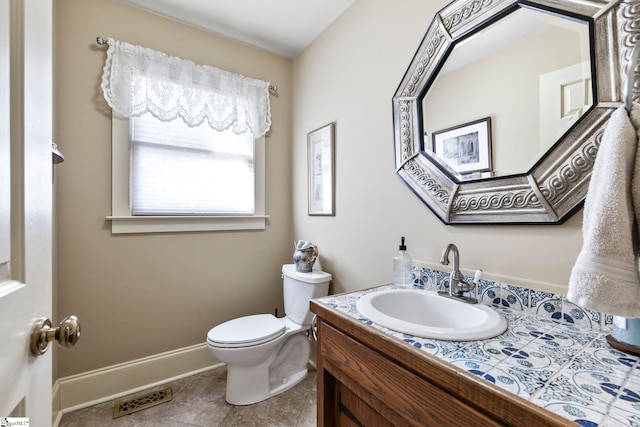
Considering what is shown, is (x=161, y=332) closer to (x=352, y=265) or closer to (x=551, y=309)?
(x=352, y=265)

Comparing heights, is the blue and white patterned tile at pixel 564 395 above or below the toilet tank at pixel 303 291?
above

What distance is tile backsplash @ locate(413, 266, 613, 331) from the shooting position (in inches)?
31.0

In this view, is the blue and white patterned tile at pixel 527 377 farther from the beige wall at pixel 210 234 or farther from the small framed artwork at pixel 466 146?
the small framed artwork at pixel 466 146

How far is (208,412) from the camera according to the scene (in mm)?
1518

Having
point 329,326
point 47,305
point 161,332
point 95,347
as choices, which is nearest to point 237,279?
point 161,332

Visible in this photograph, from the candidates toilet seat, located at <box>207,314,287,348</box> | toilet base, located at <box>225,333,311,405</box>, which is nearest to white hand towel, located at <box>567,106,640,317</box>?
toilet seat, located at <box>207,314,287,348</box>

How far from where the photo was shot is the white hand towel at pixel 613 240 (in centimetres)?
53

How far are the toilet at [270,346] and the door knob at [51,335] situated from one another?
1.05m

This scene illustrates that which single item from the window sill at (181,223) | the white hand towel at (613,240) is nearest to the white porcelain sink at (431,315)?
the white hand towel at (613,240)

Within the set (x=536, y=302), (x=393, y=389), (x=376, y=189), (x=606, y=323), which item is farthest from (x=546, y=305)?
(x=376, y=189)

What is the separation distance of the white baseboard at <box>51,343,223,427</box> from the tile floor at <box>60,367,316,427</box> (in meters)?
0.05

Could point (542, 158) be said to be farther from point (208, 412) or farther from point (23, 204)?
point (208, 412)

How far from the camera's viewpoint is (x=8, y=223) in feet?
1.40

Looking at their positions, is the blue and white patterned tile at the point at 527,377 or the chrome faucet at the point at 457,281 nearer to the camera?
the blue and white patterned tile at the point at 527,377
